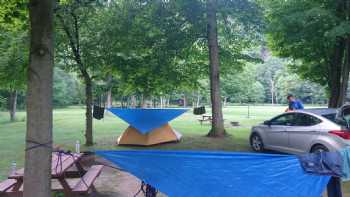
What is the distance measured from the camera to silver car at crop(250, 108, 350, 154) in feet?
31.2

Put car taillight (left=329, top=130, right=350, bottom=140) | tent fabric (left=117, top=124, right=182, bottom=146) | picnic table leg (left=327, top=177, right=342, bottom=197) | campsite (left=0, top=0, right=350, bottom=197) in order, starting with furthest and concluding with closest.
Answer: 1. tent fabric (left=117, top=124, right=182, bottom=146)
2. car taillight (left=329, top=130, right=350, bottom=140)
3. campsite (left=0, top=0, right=350, bottom=197)
4. picnic table leg (left=327, top=177, right=342, bottom=197)

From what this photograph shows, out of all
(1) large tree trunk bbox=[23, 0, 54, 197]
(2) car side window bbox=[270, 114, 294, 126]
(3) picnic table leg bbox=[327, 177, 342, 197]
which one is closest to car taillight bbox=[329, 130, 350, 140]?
(2) car side window bbox=[270, 114, 294, 126]

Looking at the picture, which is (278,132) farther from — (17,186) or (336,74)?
(336,74)

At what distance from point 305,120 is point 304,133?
14.7 inches

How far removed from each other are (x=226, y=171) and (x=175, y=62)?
13.5 metres

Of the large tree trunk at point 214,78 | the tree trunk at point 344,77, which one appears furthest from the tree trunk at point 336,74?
the large tree trunk at point 214,78

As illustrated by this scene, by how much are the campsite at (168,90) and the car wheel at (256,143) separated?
34 mm

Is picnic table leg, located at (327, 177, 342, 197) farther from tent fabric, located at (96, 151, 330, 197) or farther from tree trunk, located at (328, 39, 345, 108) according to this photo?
tree trunk, located at (328, 39, 345, 108)

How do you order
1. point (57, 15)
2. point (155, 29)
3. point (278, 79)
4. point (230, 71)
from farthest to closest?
point (278, 79)
point (230, 71)
point (155, 29)
point (57, 15)

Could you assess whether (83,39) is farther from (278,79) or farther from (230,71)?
(278,79)

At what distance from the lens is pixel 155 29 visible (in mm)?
16094

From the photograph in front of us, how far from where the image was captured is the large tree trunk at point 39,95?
193 inches

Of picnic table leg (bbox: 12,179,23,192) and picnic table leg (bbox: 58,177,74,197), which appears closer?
picnic table leg (bbox: 58,177,74,197)

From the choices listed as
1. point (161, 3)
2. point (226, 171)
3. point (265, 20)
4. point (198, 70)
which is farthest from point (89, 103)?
point (226, 171)
